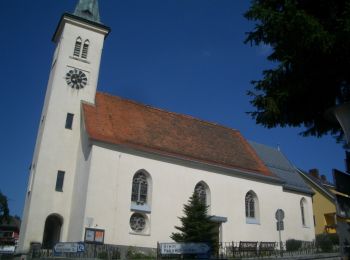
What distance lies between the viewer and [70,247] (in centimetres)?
1870

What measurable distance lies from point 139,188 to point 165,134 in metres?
5.76

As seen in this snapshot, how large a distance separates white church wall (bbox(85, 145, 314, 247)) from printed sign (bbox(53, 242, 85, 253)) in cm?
342

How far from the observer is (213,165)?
28.6 meters

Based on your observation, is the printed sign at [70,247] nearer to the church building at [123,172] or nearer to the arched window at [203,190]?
the church building at [123,172]

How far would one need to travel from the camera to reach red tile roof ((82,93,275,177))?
2664 cm

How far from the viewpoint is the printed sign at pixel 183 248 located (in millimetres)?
15516

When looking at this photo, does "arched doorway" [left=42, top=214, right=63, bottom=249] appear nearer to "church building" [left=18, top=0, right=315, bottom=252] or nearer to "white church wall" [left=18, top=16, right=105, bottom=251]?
"church building" [left=18, top=0, right=315, bottom=252]

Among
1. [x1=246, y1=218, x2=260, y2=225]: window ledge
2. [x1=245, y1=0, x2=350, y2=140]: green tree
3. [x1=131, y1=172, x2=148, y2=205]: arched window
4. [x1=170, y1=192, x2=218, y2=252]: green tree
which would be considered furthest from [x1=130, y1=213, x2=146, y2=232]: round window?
[x1=245, y1=0, x2=350, y2=140]: green tree

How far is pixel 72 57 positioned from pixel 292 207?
2210 cm

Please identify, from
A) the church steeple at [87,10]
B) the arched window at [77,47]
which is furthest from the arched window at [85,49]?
the church steeple at [87,10]

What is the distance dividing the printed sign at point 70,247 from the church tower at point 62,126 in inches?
203

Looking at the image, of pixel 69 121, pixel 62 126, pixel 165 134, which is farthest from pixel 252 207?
pixel 62 126

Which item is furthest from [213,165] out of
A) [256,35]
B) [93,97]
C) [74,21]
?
[256,35]

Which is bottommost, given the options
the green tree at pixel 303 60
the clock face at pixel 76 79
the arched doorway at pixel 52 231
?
the arched doorway at pixel 52 231
